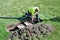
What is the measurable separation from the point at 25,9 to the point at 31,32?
322 cm

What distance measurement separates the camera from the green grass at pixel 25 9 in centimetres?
924

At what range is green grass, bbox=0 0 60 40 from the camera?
9.24m

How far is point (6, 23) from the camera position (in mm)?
10055

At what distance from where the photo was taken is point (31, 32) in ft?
28.5

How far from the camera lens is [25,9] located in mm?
11688

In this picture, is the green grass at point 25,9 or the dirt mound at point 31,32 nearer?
the dirt mound at point 31,32

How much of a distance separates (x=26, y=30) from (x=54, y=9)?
3.46 meters

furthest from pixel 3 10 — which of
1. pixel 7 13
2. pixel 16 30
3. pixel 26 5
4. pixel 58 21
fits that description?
pixel 58 21

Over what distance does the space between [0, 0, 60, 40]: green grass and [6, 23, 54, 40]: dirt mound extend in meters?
0.28

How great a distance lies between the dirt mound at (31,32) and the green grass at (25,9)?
0.93 ft

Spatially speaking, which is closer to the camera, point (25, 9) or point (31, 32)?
point (31, 32)

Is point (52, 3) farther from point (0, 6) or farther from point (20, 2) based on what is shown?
point (0, 6)

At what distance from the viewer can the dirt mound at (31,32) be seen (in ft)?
28.0

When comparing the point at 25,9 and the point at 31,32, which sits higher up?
the point at 25,9
